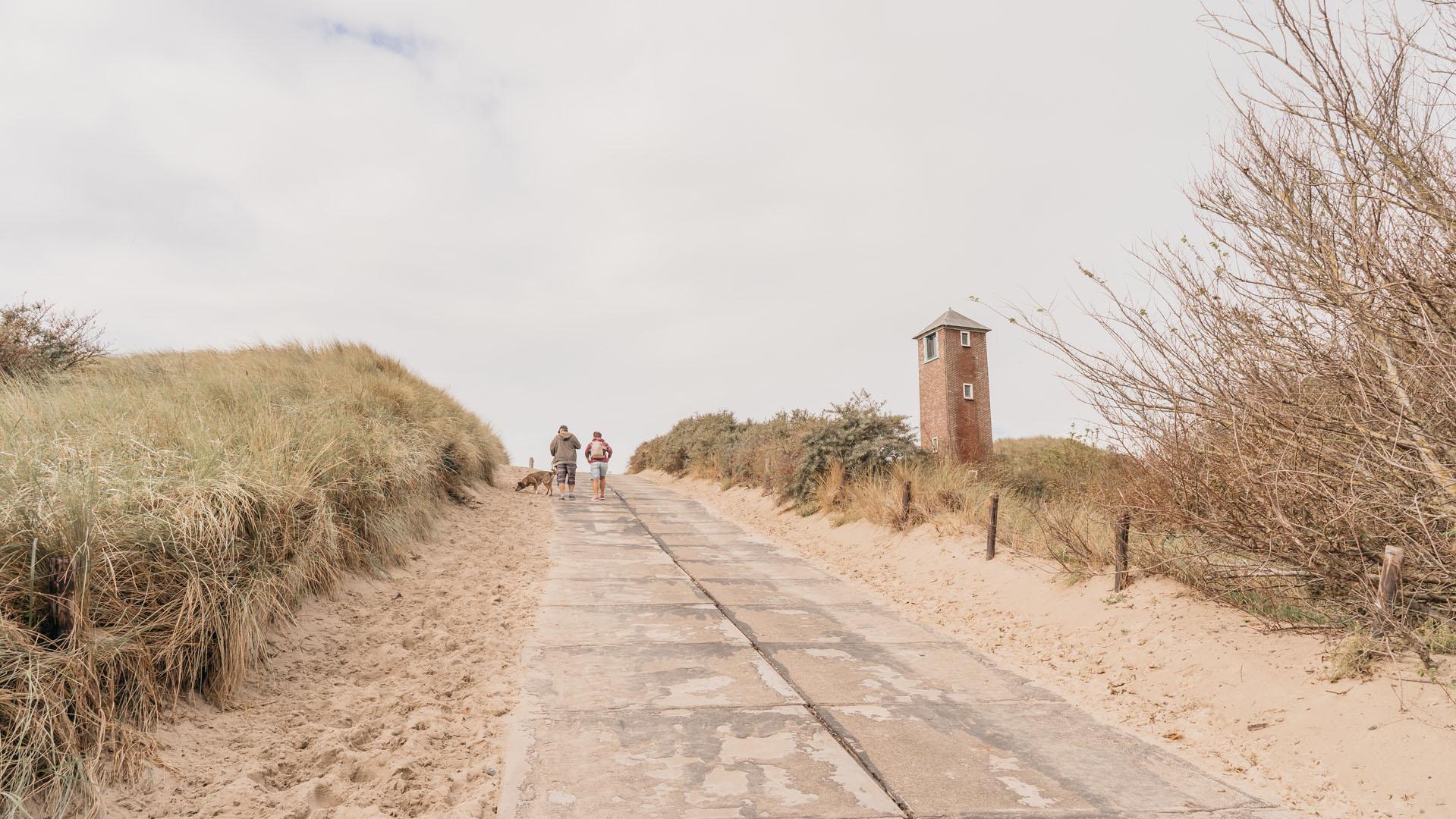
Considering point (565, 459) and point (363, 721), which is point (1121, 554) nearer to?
point (363, 721)

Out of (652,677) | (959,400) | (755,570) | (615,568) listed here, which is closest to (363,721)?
(652,677)

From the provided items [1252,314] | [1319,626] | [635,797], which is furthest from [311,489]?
[1319,626]

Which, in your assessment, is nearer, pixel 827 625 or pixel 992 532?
pixel 827 625

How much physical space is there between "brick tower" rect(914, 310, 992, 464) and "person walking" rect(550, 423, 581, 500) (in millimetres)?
12478

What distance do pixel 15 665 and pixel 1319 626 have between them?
7.93m

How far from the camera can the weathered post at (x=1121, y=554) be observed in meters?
7.21

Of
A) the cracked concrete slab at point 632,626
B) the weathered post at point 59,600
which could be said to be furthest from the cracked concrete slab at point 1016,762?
the weathered post at point 59,600

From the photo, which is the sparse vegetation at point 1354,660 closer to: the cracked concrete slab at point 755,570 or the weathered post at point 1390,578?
the weathered post at point 1390,578

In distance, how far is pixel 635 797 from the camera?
3.69 metres

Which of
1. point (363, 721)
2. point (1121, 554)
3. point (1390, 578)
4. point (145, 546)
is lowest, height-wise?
point (363, 721)

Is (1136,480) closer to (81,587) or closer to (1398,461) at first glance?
(1398,461)

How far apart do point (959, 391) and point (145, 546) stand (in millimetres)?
23722

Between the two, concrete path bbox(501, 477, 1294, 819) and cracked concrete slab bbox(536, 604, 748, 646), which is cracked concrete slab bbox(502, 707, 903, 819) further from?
cracked concrete slab bbox(536, 604, 748, 646)

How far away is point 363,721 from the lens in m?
4.55
